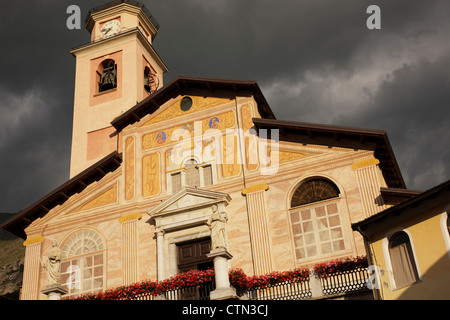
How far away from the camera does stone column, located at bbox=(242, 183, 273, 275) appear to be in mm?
19859

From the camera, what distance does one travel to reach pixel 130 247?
22.0 m

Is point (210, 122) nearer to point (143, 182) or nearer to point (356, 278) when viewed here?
point (143, 182)

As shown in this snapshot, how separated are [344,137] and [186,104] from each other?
7.51m

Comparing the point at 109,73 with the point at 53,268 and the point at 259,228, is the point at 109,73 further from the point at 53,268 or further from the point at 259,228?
the point at 259,228

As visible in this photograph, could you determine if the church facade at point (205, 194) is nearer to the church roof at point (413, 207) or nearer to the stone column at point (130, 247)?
the stone column at point (130, 247)

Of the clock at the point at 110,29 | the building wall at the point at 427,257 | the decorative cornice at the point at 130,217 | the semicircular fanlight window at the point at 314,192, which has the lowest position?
the building wall at the point at 427,257

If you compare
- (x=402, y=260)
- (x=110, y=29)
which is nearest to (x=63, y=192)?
(x=110, y=29)

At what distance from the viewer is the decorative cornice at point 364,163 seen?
20.1 m

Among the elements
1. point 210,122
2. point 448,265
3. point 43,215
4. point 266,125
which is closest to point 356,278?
point 448,265

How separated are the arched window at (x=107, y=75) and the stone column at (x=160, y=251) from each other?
1315cm

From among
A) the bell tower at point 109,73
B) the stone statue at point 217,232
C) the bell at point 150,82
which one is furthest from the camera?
the bell at point 150,82

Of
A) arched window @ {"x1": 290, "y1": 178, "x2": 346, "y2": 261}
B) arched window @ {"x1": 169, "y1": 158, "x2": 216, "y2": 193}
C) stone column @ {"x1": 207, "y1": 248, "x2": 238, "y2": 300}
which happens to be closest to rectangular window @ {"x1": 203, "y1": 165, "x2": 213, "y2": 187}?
arched window @ {"x1": 169, "y1": 158, "x2": 216, "y2": 193}

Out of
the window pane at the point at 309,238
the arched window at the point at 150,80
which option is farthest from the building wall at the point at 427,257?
the arched window at the point at 150,80
